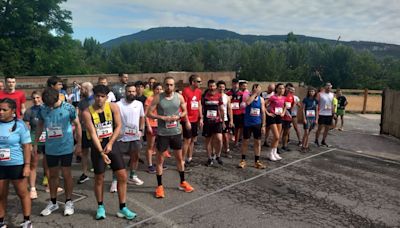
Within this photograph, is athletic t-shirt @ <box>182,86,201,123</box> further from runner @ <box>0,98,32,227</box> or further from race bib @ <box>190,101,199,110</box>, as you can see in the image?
runner @ <box>0,98,32,227</box>

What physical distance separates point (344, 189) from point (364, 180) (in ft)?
2.95

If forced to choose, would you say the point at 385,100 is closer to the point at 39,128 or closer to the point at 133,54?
the point at 39,128

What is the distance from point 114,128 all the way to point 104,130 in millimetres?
145

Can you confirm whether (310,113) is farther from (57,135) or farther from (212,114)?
(57,135)

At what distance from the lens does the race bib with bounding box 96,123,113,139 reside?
434cm

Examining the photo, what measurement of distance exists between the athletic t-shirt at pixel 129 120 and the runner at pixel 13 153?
5.83 feet

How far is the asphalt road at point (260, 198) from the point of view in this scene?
4508 mm

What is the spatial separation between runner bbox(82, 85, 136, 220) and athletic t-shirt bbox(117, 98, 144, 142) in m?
1.11

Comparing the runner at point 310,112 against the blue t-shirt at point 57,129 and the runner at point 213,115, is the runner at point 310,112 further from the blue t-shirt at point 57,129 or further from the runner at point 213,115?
the blue t-shirt at point 57,129

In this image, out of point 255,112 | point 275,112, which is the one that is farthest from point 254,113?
point 275,112

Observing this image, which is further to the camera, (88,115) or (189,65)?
(189,65)

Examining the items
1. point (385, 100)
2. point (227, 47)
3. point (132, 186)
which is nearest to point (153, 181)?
point (132, 186)

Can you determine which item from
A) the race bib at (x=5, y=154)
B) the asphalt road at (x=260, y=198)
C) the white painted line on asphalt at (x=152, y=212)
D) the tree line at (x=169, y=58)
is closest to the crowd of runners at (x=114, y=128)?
the race bib at (x=5, y=154)

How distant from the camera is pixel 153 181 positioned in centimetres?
609
